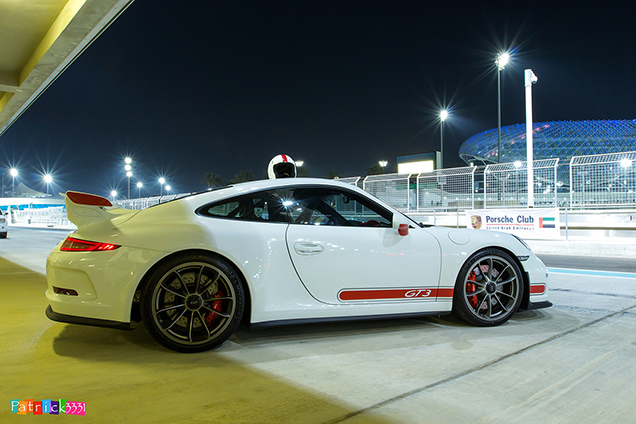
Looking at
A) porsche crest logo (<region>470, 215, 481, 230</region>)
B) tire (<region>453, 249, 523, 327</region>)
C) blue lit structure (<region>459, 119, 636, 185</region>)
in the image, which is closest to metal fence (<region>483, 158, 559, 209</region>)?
porsche crest logo (<region>470, 215, 481, 230</region>)

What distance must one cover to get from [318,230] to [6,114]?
58.7 ft

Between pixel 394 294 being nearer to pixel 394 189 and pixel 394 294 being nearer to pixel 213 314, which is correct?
pixel 213 314

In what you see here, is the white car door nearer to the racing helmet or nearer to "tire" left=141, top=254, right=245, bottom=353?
"tire" left=141, top=254, right=245, bottom=353

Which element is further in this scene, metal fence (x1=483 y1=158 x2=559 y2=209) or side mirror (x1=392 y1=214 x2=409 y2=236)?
metal fence (x1=483 y1=158 x2=559 y2=209)

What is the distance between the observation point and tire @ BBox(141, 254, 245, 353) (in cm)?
289

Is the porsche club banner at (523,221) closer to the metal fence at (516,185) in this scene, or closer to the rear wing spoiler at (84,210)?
the metal fence at (516,185)

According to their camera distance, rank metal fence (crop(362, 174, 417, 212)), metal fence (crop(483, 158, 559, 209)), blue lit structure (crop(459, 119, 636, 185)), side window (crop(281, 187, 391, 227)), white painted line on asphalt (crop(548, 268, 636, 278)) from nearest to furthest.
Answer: side window (crop(281, 187, 391, 227)) → white painted line on asphalt (crop(548, 268, 636, 278)) → metal fence (crop(483, 158, 559, 209)) → metal fence (crop(362, 174, 417, 212)) → blue lit structure (crop(459, 119, 636, 185))

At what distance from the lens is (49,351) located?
298 centimetres

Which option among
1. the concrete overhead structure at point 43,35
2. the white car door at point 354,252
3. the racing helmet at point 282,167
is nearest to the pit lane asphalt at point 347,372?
the white car door at point 354,252

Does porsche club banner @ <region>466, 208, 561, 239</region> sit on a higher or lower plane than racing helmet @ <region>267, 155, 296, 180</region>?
lower

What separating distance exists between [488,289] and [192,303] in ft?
8.24

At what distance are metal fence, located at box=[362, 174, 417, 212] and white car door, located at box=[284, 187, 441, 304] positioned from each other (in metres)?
15.4

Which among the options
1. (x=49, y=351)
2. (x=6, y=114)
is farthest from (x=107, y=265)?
(x=6, y=114)

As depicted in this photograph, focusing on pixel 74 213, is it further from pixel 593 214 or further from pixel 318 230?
pixel 593 214
